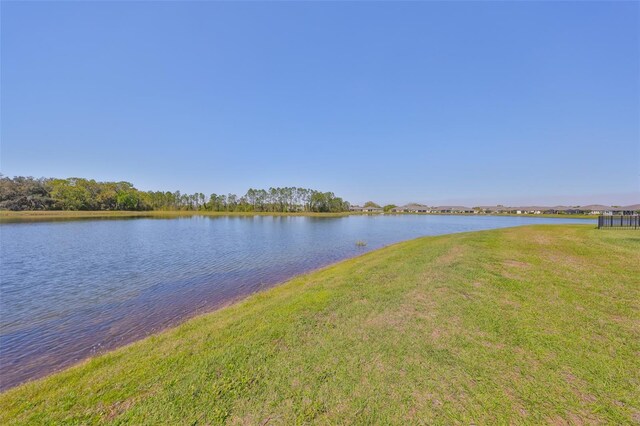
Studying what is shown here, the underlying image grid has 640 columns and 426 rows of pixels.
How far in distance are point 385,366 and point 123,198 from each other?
119258 millimetres

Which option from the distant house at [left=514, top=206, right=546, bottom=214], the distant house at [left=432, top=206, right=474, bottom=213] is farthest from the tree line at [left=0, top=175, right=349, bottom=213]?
the distant house at [left=514, top=206, right=546, bottom=214]

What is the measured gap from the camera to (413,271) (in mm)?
10102

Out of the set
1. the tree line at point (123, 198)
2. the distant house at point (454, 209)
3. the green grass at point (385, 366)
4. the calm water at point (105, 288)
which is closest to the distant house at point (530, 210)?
the distant house at point (454, 209)

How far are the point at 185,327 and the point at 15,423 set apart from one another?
3.54 metres

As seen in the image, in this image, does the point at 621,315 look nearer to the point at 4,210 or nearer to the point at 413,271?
the point at 413,271

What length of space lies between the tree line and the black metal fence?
10223cm

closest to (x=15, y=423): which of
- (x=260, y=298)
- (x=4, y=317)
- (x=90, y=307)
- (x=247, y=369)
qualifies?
(x=247, y=369)

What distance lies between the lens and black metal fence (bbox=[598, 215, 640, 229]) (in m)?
20.0

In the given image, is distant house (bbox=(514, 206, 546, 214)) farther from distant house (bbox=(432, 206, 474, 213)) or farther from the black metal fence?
the black metal fence

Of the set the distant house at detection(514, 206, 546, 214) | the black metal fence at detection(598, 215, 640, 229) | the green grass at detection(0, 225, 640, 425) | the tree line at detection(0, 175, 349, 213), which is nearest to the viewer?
the green grass at detection(0, 225, 640, 425)

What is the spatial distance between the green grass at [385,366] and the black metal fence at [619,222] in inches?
758

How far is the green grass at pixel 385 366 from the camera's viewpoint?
3328 mm

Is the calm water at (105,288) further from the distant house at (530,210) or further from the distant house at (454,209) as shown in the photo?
the distant house at (454,209)

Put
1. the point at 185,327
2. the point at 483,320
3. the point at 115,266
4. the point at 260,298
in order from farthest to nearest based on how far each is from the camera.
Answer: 1. the point at 115,266
2. the point at 260,298
3. the point at 185,327
4. the point at 483,320
